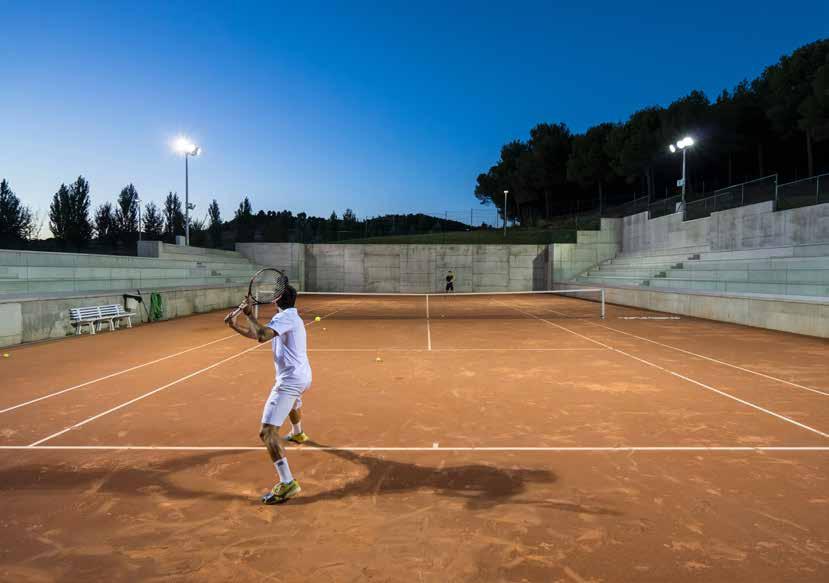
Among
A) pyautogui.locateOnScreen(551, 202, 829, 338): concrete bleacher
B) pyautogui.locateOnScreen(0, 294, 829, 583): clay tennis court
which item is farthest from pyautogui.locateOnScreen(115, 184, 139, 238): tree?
pyautogui.locateOnScreen(0, 294, 829, 583): clay tennis court

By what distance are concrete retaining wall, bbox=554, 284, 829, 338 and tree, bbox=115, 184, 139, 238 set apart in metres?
72.7

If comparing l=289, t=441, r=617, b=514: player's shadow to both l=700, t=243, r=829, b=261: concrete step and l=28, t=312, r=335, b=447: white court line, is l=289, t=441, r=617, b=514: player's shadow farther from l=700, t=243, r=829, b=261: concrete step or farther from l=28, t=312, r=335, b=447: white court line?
l=700, t=243, r=829, b=261: concrete step

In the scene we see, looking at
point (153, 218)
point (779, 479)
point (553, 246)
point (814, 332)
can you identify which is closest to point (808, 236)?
point (814, 332)

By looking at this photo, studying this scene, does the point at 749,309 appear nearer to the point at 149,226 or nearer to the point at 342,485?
the point at 342,485

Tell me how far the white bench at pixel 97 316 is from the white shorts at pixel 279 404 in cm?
1412

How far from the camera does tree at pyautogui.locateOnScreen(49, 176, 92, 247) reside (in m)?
62.2

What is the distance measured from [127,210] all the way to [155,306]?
208 ft

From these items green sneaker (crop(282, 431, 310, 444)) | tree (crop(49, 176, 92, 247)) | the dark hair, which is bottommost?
green sneaker (crop(282, 431, 310, 444))

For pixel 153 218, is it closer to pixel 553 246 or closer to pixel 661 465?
pixel 553 246

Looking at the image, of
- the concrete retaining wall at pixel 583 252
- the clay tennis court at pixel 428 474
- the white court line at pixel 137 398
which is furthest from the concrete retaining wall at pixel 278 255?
the clay tennis court at pixel 428 474

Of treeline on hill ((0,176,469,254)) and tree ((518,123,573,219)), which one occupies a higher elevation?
tree ((518,123,573,219))

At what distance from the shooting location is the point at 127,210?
237ft

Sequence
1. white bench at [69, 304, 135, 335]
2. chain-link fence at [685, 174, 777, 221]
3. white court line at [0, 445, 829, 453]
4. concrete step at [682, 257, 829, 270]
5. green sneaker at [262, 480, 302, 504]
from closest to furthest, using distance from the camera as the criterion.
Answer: green sneaker at [262, 480, 302, 504] < white court line at [0, 445, 829, 453] < white bench at [69, 304, 135, 335] < concrete step at [682, 257, 829, 270] < chain-link fence at [685, 174, 777, 221]

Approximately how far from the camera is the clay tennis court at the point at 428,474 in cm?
339
